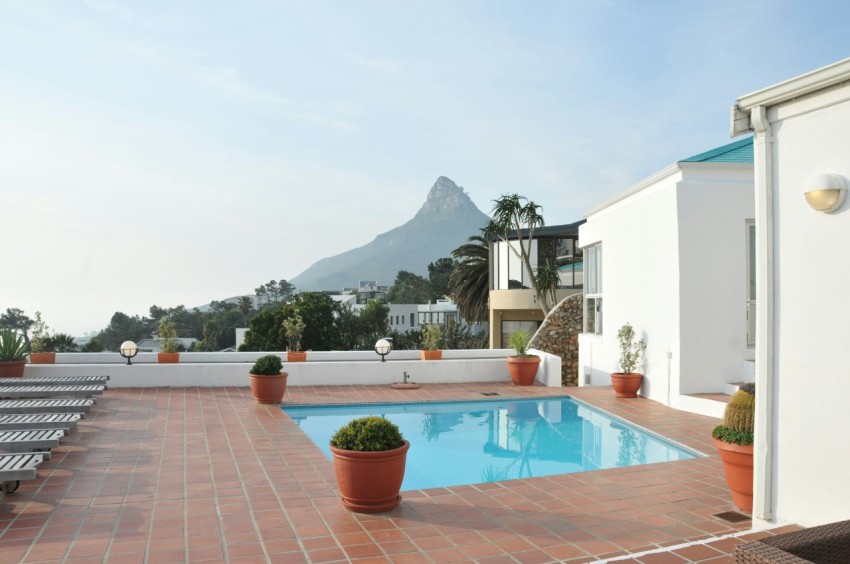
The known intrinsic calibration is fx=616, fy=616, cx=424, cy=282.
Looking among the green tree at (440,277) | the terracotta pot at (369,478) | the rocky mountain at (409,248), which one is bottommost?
the terracotta pot at (369,478)

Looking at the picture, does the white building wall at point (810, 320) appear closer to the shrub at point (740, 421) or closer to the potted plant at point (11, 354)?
the shrub at point (740, 421)

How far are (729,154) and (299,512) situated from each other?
32.7 ft

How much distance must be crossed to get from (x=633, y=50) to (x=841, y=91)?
10159 millimetres

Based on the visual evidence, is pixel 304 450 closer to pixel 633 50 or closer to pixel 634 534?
pixel 634 534

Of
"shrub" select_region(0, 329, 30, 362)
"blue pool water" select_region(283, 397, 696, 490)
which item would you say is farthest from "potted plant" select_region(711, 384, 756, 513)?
"shrub" select_region(0, 329, 30, 362)

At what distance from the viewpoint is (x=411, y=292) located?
7931 cm

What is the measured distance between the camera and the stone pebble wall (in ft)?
57.6

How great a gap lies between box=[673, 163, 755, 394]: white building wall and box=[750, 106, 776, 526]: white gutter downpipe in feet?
19.4

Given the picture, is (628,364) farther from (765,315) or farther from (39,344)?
(39,344)

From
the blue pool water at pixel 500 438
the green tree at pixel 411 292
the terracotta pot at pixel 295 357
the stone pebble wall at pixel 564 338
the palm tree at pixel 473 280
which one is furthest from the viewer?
the green tree at pixel 411 292

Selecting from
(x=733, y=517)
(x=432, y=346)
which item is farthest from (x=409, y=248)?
(x=733, y=517)

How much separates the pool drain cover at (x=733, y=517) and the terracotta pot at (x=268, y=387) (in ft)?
24.7

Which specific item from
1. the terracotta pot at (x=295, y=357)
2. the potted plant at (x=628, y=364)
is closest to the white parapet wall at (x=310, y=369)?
the terracotta pot at (x=295, y=357)

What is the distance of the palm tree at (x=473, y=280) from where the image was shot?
32531 millimetres
